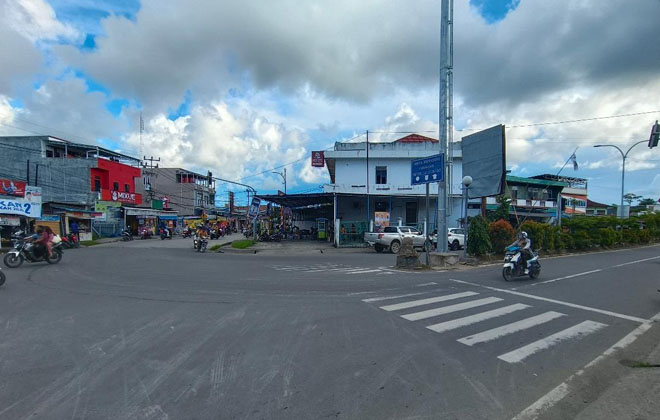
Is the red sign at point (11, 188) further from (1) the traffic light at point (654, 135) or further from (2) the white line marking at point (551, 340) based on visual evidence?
(1) the traffic light at point (654, 135)

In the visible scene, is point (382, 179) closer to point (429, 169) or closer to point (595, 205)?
point (429, 169)

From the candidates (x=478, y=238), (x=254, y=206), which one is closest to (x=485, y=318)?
(x=478, y=238)

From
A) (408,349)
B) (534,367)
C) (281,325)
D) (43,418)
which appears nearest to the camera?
(43,418)

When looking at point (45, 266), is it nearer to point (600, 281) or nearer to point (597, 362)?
point (597, 362)

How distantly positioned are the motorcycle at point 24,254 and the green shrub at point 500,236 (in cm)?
1893

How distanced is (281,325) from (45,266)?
41.5 ft

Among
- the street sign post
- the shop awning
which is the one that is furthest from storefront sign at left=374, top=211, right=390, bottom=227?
the street sign post

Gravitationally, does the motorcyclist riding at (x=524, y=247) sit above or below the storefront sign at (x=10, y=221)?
below

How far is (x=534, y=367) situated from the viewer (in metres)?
4.16

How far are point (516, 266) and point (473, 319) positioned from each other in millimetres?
5160

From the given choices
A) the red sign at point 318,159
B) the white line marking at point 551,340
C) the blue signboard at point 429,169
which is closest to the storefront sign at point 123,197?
the red sign at point 318,159

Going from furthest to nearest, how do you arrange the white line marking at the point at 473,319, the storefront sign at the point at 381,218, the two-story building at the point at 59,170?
1. the two-story building at the point at 59,170
2. the storefront sign at the point at 381,218
3. the white line marking at the point at 473,319

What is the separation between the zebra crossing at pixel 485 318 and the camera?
4.96 m

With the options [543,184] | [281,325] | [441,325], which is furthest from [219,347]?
[543,184]
